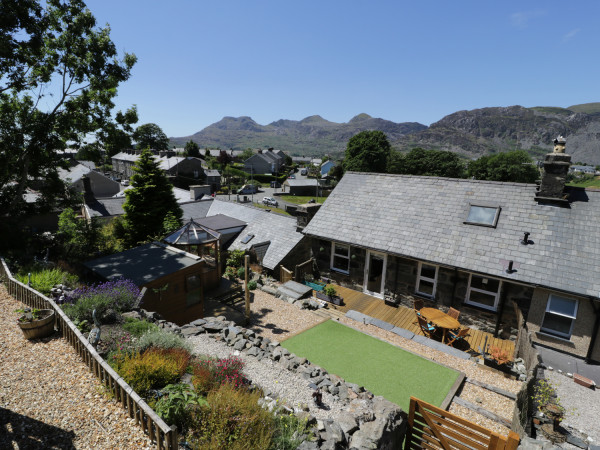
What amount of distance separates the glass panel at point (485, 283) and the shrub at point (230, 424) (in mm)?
11018

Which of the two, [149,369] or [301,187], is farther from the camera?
[301,187]

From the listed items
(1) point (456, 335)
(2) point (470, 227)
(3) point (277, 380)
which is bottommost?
(1) point (456, 335)

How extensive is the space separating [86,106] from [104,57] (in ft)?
9.88

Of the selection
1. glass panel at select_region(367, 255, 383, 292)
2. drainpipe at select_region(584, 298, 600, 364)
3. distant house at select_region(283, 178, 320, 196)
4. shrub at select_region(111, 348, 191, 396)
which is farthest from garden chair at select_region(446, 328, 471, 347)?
distant house at select_region(283, 178, 320, 196)

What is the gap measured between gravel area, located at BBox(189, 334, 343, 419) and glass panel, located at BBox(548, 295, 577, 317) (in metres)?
9.26

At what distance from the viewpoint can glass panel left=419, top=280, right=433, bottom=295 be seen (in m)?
14.3

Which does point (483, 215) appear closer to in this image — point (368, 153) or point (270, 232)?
point (270, 232)

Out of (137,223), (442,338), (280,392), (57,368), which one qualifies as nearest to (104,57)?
(137,223)

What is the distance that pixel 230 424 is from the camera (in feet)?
17.7

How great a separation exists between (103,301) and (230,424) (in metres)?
5.94

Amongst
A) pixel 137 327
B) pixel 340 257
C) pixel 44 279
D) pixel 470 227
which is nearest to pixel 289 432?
pixel 137 327

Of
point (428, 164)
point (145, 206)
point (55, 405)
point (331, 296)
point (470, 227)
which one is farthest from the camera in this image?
point (428, 164)

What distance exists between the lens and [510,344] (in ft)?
40.0

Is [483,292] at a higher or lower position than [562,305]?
lower
